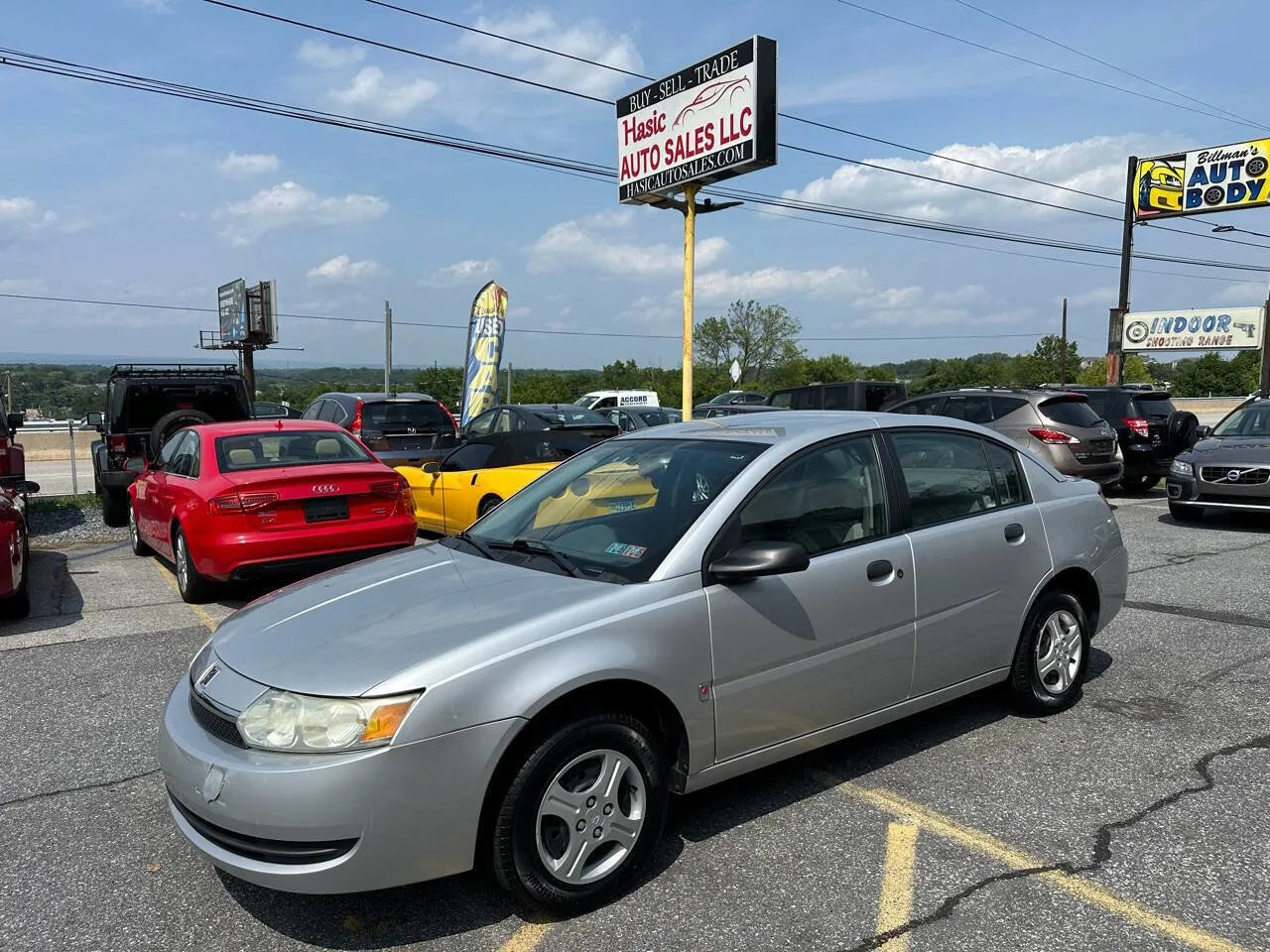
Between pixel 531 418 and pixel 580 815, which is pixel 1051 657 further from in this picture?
pixel 531 418

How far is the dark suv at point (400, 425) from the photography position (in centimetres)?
1359

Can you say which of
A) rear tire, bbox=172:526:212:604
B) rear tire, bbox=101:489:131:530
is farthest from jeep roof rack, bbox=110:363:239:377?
rear tire, bbox=172:526:212:604

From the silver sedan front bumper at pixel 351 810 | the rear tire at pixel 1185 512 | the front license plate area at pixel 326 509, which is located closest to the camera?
the silver sedan front bumper at pixel 351 810

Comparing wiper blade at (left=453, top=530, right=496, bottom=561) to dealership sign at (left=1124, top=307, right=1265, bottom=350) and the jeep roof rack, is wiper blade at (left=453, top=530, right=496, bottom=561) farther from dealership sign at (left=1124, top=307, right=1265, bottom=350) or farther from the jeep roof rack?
dealership sign at (left=1124, top=307, right=1265, bottom=350)

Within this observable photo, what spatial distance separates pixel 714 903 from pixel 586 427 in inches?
323

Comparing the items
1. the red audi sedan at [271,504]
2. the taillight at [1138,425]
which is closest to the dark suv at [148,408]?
the red audi sedan at [271,504]

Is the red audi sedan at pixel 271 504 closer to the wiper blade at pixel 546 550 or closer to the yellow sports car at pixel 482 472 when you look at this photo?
the yellow sports car at pixel 482 472

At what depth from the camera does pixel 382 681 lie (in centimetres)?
273

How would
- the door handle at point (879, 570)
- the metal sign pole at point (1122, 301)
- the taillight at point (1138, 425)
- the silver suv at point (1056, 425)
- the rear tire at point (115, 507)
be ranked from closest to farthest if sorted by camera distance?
the door handle at point (879, 570) → the rear tire at point (115, 507) → the silver suv at point (1056, 425) → the taillight at point (1138, 425) → the metal sign pole at point (1122, 301)

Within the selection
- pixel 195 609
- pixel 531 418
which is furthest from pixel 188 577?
pixel 531 418

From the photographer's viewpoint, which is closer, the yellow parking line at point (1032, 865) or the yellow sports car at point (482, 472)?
the yellow parking line at point (1032, 865)

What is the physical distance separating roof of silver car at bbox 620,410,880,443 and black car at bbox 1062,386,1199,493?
1215cm

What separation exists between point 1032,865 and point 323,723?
→ 246 cm

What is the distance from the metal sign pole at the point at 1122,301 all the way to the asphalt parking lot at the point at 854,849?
24174mm
